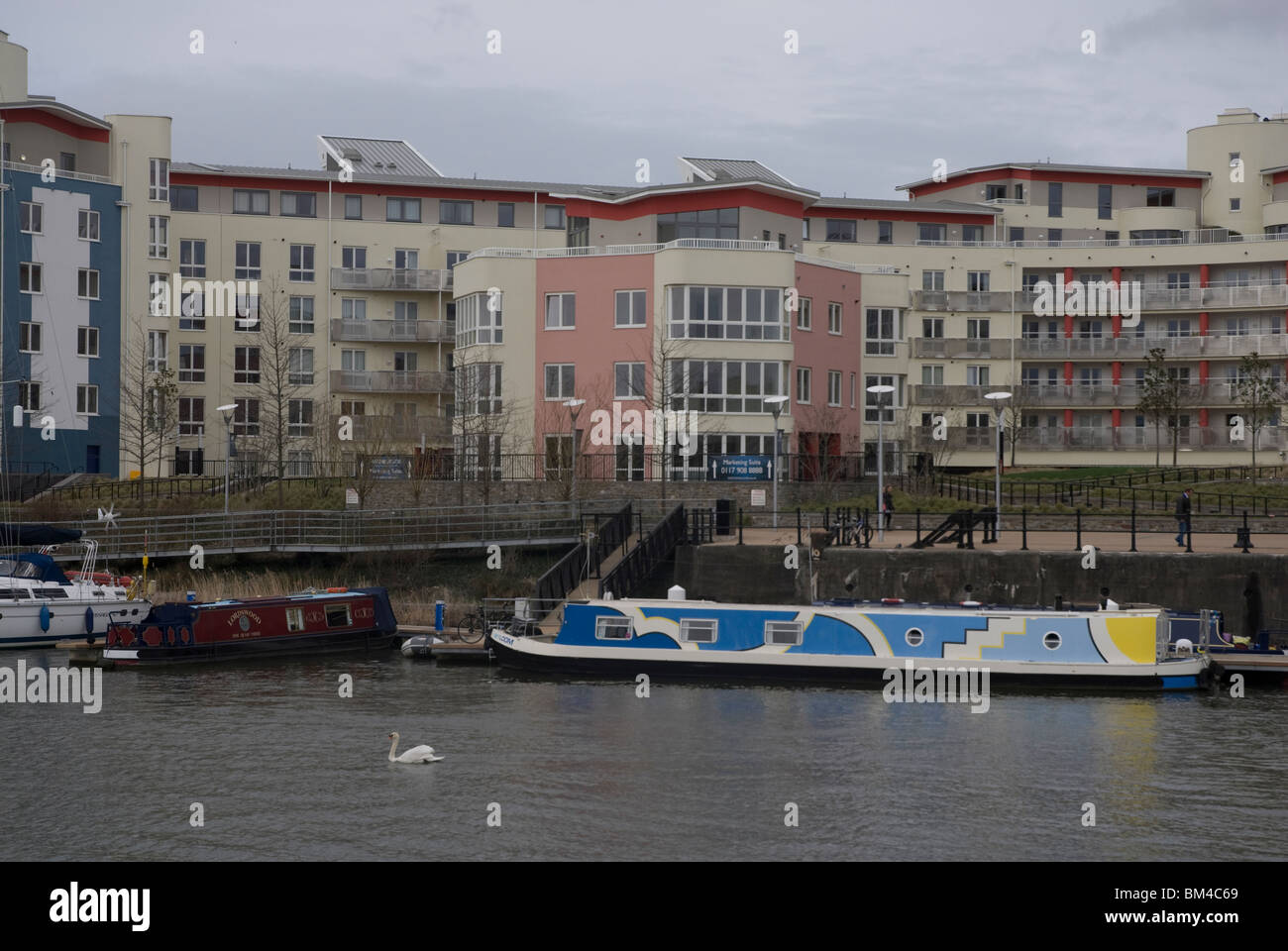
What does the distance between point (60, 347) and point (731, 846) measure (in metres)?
57.3

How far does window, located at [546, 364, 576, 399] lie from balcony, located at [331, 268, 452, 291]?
17.6m

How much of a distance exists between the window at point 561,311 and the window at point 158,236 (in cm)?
2207

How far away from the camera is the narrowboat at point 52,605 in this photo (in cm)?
4041

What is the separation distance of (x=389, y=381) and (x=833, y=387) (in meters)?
25.4

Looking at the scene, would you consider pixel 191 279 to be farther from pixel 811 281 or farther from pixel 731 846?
pixel 731 846

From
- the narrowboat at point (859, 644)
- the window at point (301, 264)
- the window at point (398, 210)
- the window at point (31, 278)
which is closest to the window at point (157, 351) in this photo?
the window at point (31, 278)

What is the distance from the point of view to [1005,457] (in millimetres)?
83812

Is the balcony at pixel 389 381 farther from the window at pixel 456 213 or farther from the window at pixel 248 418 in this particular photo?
the window at pixel 456 213

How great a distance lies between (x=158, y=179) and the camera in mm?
73875

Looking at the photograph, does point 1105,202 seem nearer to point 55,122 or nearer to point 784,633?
point 55,122

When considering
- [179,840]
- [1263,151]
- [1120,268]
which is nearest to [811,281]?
[1120,268]

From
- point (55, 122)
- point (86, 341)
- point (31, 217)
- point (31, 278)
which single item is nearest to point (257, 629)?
point (31, 278)

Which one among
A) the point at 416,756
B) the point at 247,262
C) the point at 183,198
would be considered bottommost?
the point at 416,756

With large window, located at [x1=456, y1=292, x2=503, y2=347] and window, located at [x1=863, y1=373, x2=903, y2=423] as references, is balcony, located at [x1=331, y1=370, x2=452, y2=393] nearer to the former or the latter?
large window, located at [x1=456, y1=292, x2=503, y2=347]
